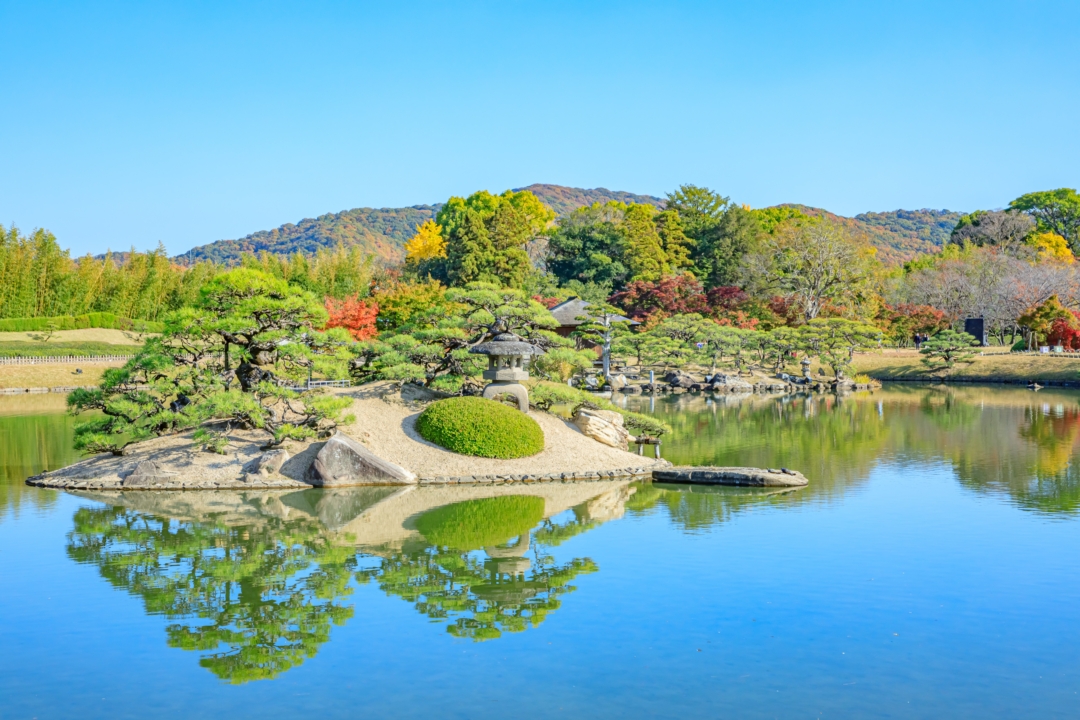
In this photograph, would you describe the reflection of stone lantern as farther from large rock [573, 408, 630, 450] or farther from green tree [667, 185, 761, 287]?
green tree [667, 185, 761, 287]

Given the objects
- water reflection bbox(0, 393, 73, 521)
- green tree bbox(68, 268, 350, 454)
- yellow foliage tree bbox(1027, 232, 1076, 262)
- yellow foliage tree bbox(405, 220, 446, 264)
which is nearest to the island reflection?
water reflection bbox(0, 393, 73, 521)

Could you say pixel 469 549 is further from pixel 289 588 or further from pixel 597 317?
pixel 597 317

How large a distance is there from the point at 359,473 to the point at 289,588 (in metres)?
6.01

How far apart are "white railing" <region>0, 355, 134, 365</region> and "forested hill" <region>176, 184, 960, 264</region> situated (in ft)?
251

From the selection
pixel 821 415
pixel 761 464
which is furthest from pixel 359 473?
pixel 821 415

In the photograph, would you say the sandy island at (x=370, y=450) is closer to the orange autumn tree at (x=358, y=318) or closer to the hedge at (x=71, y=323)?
the orange autumn tree at (x=358, y=318)

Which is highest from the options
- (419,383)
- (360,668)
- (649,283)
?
(649,283)

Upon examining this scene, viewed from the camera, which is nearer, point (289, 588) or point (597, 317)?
point (289, 588)

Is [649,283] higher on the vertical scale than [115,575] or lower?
higher

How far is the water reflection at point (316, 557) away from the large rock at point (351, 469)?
1.13 ft

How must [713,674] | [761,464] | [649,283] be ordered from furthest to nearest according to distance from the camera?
[649,283]
[761,464]
[713,674]

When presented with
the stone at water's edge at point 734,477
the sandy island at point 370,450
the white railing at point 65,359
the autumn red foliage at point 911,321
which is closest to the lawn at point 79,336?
the white railing at point 65,359

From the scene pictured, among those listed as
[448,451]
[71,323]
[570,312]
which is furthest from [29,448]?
[71,323]

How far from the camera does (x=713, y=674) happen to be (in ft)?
25.3
